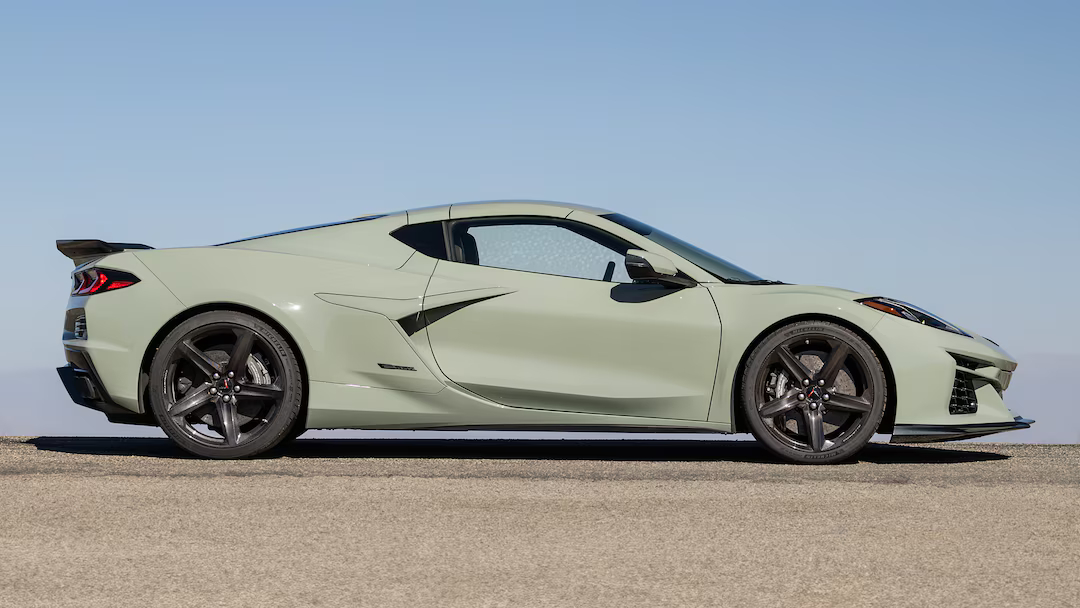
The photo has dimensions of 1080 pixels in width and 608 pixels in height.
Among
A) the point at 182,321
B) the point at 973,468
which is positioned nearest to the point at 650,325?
the point at 973,468

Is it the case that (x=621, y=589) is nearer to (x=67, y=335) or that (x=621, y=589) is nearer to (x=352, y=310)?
(x=352, y=310)

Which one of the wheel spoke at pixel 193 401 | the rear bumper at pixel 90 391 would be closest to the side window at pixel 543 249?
the wheel spoke at pixel 193 401

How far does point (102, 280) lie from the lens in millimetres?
6910

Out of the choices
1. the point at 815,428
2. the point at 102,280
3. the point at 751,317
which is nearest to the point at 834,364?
the point at 815,428

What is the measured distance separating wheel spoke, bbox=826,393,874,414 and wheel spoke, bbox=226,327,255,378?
325 cm

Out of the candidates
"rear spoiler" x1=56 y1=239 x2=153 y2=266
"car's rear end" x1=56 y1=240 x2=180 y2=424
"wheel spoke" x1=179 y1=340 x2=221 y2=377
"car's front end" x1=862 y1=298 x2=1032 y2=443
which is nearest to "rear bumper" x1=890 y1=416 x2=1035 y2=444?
"car's front end" x1=862 y1=298 x2=1032 y2=443

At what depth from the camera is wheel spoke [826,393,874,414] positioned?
646cm

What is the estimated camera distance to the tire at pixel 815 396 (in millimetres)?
6465

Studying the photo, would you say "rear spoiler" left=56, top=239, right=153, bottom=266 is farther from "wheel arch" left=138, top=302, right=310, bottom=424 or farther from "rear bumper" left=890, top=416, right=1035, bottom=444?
"rear bumper" left=890, top=416, right=1035, bottom=444

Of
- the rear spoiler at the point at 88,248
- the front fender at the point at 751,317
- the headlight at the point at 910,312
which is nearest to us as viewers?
the front fender at the point at 751,317

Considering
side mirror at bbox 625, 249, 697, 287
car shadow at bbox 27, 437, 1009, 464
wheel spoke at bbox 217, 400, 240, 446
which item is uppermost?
side mirror at bbox 625, 249, 697, 287

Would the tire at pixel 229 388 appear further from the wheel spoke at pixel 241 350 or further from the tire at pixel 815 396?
the tire at pixel 815 396

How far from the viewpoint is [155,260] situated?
272 inches

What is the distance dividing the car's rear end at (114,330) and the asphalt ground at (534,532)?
15.7 inches
